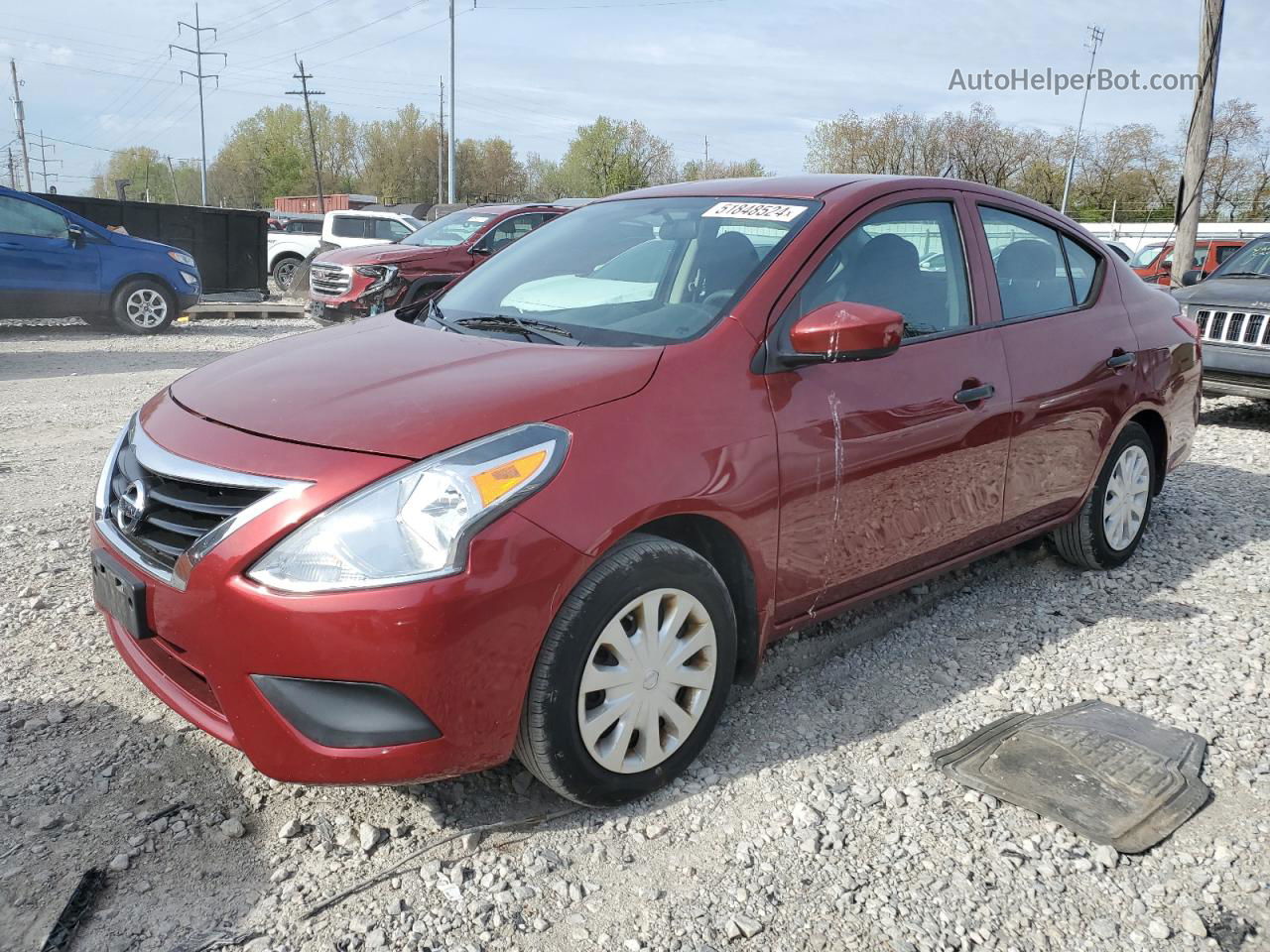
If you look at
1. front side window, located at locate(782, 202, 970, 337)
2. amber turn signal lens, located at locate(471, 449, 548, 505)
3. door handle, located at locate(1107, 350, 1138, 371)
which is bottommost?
amber turn signal lens, located at locate(471, 449, 548, 505)

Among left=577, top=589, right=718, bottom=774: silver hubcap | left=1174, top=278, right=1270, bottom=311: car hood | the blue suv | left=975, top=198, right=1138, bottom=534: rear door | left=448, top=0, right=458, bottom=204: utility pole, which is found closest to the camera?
left=577, top=589, right=718, bottom=774: silver hubcap

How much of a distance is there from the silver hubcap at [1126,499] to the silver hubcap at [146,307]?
11.7 m

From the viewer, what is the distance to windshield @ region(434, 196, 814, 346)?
3.03 meters

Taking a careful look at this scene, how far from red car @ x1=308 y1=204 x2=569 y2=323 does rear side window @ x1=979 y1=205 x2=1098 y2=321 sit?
7342 millimetres

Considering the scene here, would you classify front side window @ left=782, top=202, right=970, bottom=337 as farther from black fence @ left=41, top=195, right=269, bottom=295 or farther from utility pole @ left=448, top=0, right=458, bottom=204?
utility pole @ left=448, top=0, right=458, bottom=204

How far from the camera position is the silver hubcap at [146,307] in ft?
41.2

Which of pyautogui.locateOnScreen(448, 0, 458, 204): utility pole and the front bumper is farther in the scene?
pyautogui.locateOnScreen(448, 0, 458, 204): utility pole

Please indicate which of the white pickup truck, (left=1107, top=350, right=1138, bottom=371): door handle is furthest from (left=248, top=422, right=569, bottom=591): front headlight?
the white pickup truck

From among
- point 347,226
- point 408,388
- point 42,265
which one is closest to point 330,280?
point 42,265

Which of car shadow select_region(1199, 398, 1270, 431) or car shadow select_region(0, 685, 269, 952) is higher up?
car shadow select_region(1199, 398, 1270, 431)

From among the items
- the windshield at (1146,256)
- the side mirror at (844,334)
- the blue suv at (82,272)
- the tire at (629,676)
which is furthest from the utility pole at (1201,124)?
the tire at (629,676)

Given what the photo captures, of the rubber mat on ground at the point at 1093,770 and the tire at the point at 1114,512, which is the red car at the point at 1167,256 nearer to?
the tire at the point at 1114,512

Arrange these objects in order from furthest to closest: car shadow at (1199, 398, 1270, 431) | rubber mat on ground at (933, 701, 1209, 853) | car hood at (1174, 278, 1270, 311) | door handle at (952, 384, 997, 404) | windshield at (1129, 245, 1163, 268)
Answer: windshield at (1129, 245, 1163, 268) → car shadow at (1199, 398, 1270, 431) → car hood at (1174, 278, 1270, 311) → door handle at (952, 384, 997, 404) → rubber mat on ground at (933, 701, 1209, 853)

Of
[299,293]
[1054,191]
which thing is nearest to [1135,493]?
[299,293]
